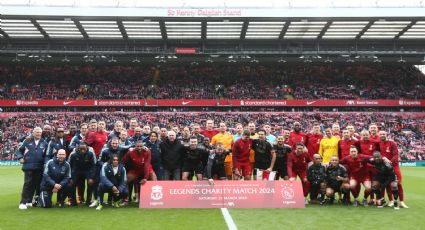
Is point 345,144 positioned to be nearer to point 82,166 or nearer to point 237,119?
point 82,166

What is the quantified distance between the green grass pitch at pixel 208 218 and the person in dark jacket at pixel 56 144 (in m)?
1.36

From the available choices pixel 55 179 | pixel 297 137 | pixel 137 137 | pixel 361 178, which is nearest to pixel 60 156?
pixel 55 179

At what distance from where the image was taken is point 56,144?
9.88 m

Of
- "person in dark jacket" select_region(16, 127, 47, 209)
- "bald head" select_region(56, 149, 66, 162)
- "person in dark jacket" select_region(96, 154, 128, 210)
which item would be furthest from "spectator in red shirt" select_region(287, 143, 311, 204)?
"person in dark jacket" select_region(16, 127, 47, 209)

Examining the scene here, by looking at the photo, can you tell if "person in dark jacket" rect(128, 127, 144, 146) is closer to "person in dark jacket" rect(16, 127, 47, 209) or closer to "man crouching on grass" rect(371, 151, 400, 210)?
"person in dark jacket" rect(16, 127, 47, 209)

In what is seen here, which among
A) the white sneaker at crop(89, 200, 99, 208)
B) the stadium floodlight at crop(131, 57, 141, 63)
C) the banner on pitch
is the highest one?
the stadium floodlight at crop(131, 57, 141, 63)

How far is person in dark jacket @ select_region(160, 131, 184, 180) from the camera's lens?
10039mm

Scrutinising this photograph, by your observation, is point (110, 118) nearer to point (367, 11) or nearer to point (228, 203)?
point (367, 11)

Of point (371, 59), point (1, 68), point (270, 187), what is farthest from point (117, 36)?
point (270, 187)

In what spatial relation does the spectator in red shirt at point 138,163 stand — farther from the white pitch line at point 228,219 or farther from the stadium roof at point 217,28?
the stadium roof at point 217,28

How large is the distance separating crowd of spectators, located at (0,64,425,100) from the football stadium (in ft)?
0.57

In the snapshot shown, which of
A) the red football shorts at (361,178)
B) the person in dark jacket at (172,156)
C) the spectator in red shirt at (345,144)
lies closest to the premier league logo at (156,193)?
the person in dark jacket at (172,156)

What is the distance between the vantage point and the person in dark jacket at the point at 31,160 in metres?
9.34

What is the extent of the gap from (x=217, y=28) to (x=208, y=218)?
102 feet
